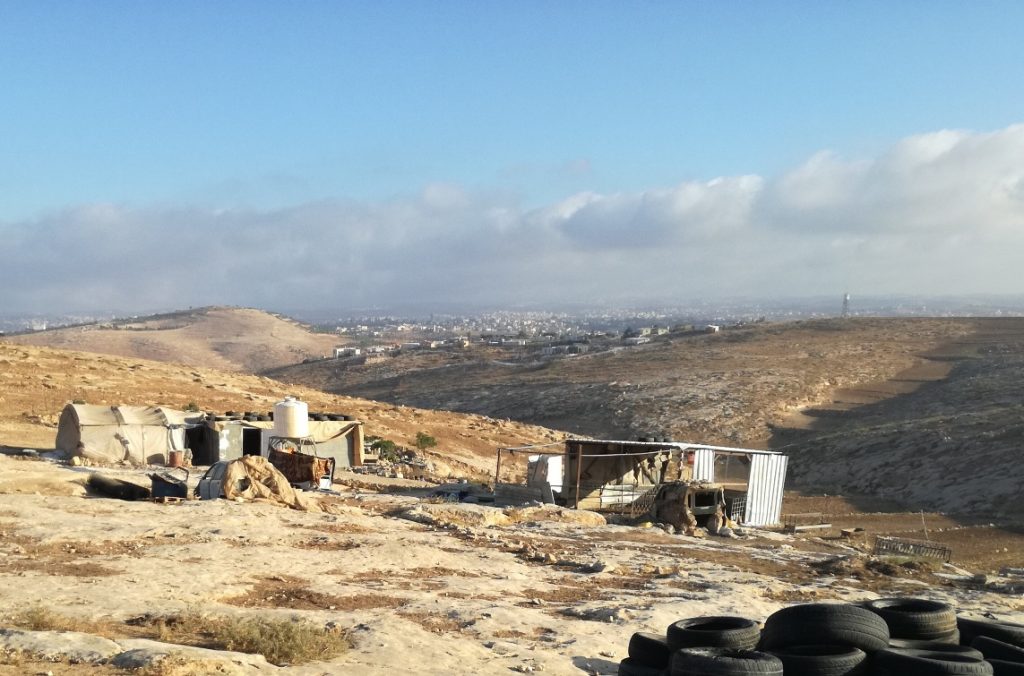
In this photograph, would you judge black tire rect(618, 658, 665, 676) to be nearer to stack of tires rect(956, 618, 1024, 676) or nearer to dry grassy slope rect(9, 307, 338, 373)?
stack of tires rect(956, 618, 1024, 676)

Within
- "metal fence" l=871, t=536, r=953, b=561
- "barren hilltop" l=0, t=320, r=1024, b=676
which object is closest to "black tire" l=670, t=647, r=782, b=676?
"barren hilltop" l=0, t=320, r=1024, b=676

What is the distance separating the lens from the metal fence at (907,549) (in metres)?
21.7

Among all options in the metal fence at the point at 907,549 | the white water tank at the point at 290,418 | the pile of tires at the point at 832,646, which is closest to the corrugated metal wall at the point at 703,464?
the metal fence at the point at 907,549

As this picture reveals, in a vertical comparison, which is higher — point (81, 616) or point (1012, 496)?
point (81, 616)

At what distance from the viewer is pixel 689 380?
70688 mm

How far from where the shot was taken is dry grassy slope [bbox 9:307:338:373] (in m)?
141

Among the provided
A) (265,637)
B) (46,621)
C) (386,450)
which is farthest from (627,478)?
(46,621)

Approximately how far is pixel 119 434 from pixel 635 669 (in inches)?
800

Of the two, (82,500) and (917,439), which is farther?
(917,439)

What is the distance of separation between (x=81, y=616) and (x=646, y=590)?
8.51 m

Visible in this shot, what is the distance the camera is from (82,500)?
1928 centimetres

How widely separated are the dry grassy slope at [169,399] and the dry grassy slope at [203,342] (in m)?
79.1

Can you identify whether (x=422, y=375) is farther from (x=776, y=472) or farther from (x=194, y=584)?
(x=194, y=584)

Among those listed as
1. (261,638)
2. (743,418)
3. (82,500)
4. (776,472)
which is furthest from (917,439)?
(261,638)
